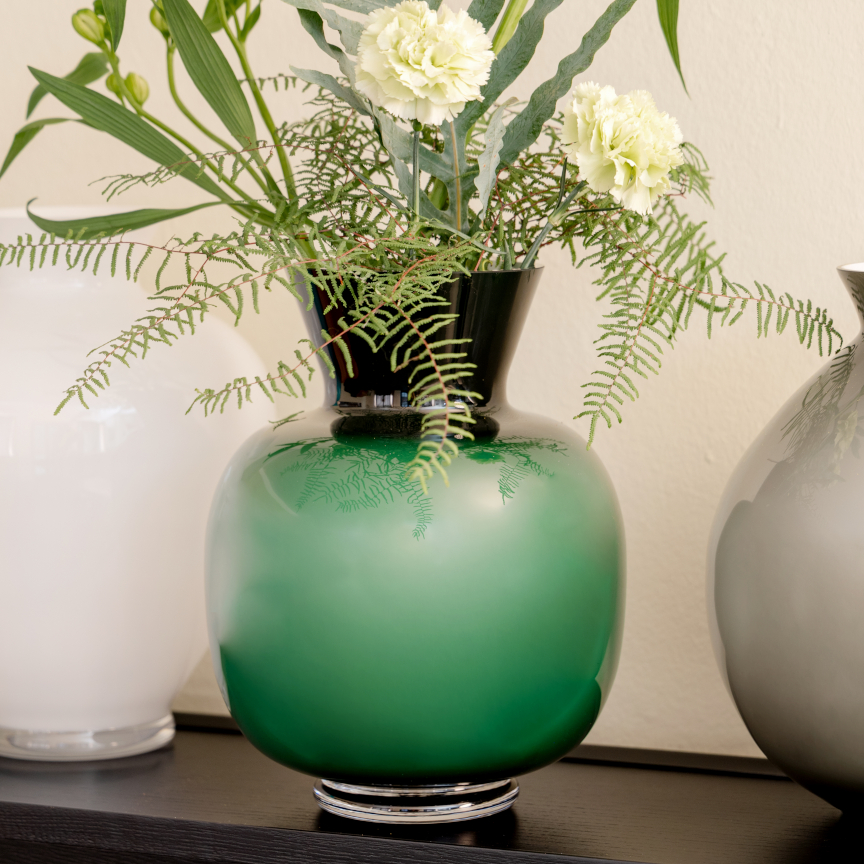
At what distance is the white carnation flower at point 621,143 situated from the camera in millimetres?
515

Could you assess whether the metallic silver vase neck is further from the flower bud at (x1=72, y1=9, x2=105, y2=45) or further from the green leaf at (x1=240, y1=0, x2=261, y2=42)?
the flower bud at (x1=72, y1=9, x2=105, y2=45)

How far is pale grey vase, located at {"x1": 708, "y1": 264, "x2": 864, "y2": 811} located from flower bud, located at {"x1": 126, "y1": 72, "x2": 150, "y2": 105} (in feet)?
1.61

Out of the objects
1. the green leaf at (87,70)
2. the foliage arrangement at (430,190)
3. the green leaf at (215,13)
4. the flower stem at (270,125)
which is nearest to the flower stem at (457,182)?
the foliage arrangement at (430,190)

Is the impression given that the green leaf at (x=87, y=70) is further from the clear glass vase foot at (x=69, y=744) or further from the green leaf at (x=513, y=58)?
the clear glass vase foot at (x=69, y=744)

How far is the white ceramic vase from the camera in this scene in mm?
670

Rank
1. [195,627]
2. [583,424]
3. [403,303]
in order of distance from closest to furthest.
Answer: [403,303], [195,627], [583,424]

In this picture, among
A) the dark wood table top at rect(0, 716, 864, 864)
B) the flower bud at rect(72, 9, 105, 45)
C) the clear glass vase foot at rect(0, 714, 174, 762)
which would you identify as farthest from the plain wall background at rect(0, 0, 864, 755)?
the clear glass vase foot at rect(0, 714, 174, 762)

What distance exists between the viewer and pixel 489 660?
0.53 m

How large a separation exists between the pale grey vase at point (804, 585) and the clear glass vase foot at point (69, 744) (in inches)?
17.9

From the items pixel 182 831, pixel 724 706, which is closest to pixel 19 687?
pixel 182 831

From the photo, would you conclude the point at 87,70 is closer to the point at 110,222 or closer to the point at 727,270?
the point at 110,222

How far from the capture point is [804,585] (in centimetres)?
50

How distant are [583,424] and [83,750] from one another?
0.48 meters

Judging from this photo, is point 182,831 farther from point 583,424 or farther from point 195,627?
point 583,424
